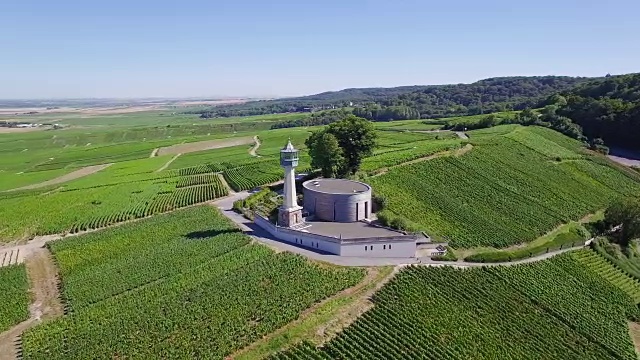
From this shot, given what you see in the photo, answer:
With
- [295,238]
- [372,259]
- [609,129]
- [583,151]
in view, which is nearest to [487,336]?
[372,259]

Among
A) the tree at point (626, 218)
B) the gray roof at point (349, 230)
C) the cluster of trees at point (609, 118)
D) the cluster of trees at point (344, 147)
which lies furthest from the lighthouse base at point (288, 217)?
the cluster of trees at point (609, 118)

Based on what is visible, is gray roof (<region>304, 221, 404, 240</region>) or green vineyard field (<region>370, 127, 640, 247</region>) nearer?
gray roof (<region>304, 221, 404, 240</region>)

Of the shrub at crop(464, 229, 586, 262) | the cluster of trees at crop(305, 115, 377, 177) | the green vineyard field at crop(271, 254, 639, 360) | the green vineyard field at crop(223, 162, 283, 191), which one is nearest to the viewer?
the green vineyard field at crop(271, 254, 639, 360)

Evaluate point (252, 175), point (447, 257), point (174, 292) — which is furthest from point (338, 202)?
point (252, 175)

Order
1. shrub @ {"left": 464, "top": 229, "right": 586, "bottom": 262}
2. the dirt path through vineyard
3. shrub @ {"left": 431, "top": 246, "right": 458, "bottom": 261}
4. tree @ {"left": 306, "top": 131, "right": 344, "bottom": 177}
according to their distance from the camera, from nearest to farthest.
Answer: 1. the dirt path through vineyard
2. shrub @ {"left": 431, "top": 246, "right": 458, "bottom": 261}
3. shrub @ {"left": 464, "top": 229, "right": 586, "bottom": 262}
4. tree @ {"left": 306, "top": 131, "right": 344, "bottom": 177}

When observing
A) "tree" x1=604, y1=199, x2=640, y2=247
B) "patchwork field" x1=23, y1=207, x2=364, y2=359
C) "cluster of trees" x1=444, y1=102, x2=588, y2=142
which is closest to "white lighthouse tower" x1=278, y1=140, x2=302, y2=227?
"patchwork field" x1=23, y1=207, x2=364, y2=359

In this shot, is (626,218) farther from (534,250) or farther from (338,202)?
(338,202)

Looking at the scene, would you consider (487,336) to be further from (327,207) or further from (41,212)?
(41,212)

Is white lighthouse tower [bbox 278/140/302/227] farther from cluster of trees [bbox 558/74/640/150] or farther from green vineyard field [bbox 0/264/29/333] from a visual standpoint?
cluster of trees [bbox 558/74/640/150]
